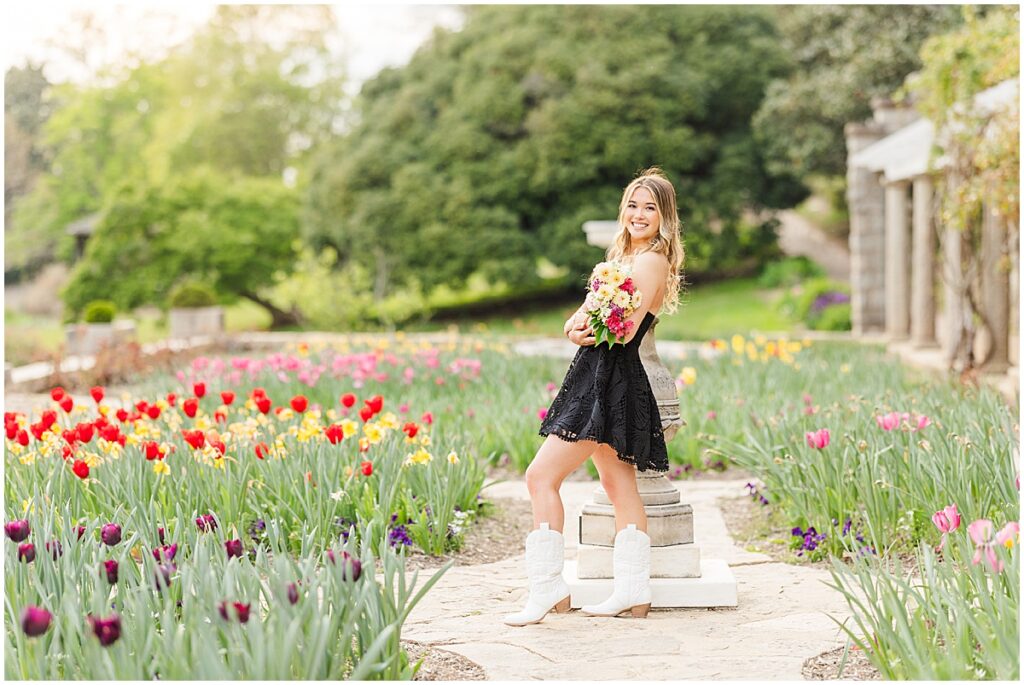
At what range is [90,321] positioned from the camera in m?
17.2

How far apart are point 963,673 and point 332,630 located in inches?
60.9

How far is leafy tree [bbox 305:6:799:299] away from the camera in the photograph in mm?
21250

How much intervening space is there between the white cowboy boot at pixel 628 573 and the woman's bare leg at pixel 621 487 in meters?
0.04

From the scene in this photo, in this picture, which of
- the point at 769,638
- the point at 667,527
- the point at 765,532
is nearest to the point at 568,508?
the point at 765,532

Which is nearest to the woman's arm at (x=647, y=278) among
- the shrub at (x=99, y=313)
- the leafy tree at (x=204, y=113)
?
the shrub at (x=99, y=313)

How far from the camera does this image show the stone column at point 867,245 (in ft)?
54.9

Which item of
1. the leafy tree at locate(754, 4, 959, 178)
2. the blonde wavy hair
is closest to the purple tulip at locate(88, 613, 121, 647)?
the blonde wavy hair

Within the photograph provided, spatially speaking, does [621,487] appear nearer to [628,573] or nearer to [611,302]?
[628,573]

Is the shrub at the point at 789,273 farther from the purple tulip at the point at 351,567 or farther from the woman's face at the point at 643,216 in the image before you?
the purple tulip at the point at 351,567

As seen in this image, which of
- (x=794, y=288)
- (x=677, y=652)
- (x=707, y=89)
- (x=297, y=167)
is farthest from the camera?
(x=297, y=167)

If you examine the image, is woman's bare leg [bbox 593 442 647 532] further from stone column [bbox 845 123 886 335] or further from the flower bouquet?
stone column [bbox 845 123 886 335]

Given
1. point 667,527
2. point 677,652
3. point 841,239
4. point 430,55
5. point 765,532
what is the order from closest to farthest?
point 677,652 < point 667,527 < point 765,532 < point 430,55 < point 841,239

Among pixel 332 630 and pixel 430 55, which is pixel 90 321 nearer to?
pixel 430 55

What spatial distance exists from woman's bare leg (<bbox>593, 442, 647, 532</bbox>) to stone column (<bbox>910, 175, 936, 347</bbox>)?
9.79 m
